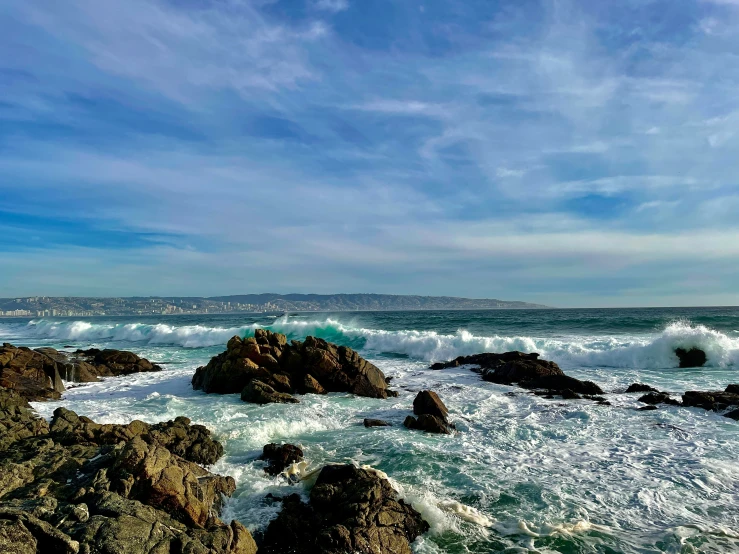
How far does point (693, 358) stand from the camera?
24.6 metres

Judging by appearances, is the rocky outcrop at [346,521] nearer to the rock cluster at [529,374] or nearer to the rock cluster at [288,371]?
the rock cluster at [288,371]

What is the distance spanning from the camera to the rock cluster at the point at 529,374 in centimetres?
1778

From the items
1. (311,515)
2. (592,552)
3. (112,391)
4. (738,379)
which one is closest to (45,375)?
(112,391)

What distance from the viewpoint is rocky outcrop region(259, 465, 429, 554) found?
20.7 ft

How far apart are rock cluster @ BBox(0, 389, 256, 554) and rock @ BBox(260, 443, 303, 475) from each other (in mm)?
1141

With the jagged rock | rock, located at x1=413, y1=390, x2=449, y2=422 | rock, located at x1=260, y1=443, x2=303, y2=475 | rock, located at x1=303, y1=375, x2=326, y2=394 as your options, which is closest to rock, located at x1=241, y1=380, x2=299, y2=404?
rock, located at x1=303, y1=375, x2=326, y2=394

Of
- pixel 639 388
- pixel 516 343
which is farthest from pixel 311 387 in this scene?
pixel 516 343

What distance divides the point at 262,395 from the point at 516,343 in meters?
21.9

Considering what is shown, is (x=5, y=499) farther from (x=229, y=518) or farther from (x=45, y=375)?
(x=45, y=375)

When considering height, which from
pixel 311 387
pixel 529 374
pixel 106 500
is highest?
pixel 106 500

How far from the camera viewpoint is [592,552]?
6.57 metres

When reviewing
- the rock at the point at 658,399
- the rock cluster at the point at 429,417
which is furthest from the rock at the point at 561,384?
the rock cluster at the point at 429,417

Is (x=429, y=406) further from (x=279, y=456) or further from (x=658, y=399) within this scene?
(x=658, y=399)

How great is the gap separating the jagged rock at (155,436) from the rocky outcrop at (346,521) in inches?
119
